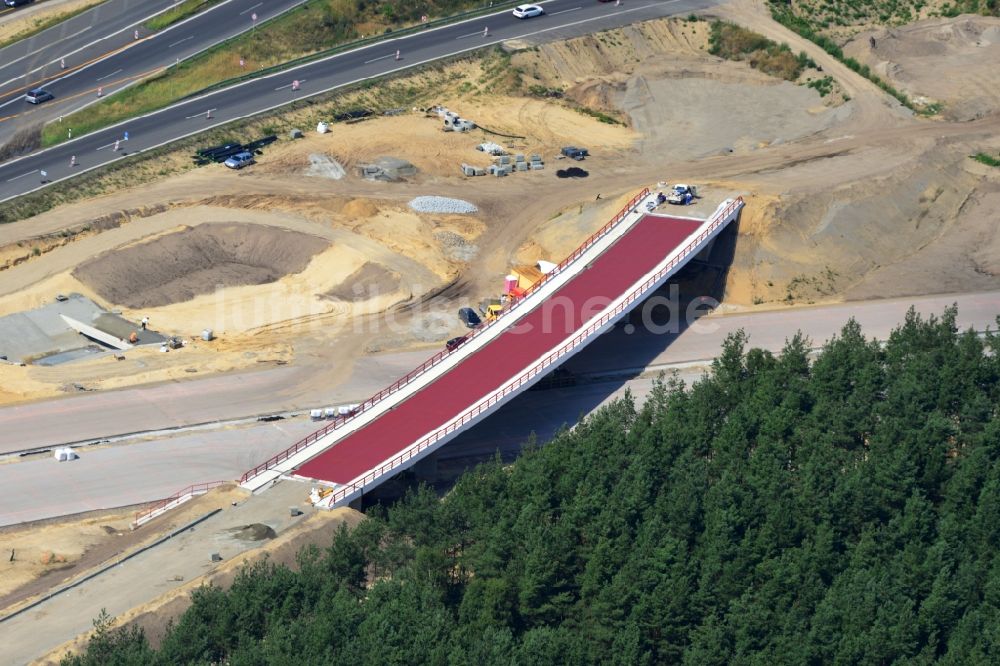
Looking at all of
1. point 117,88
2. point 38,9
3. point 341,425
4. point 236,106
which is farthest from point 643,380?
point 38,9

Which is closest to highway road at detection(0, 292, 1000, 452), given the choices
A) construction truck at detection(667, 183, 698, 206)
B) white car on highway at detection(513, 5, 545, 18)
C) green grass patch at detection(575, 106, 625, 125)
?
construction truck at detection(667, 183, 698, 206)

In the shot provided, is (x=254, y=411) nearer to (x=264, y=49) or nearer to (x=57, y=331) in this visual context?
(x=57, y=331)

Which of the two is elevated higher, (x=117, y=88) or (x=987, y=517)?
(x=117, y=88)

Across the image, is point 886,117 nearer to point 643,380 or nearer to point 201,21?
point 643,380

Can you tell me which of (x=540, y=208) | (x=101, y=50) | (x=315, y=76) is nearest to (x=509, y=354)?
(x=540, y=208)

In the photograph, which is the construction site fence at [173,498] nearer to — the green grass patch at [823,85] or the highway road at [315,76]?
the highway road at [315,76]

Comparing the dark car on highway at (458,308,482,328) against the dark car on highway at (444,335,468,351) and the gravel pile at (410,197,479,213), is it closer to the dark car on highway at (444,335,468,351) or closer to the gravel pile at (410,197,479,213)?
the dark car on highway at (444,335,468,351)
